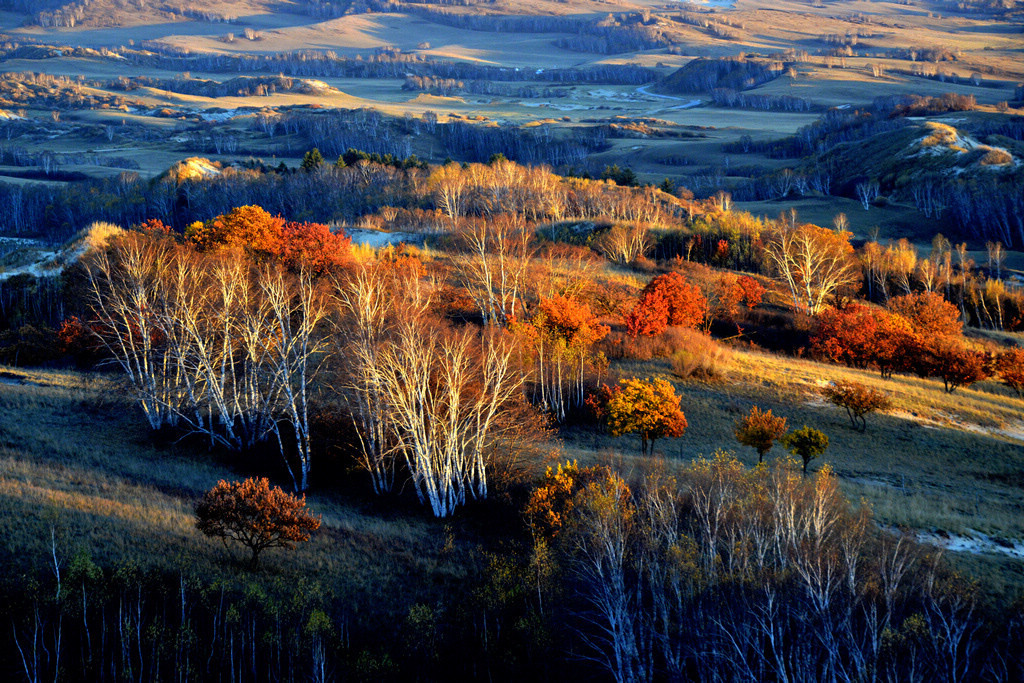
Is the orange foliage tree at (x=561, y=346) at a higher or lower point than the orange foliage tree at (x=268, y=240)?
lower

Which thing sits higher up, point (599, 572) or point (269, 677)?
point (599, 572)

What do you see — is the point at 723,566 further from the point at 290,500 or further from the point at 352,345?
the point at 352,345

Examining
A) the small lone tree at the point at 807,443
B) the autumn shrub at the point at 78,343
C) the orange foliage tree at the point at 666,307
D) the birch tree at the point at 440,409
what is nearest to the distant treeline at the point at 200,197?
the orange foliage tree at the point at 666,307

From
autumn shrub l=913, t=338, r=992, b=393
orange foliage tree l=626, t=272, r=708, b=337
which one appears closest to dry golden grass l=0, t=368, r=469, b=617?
orange foliage tree l=626, t=272, r=708, b=337

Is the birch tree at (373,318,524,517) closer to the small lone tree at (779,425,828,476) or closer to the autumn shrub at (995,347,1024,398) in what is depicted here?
the small lone tree at (779,425,828,476)

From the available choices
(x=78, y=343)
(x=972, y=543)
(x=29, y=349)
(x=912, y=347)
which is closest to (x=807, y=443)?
(x=972, y=543)

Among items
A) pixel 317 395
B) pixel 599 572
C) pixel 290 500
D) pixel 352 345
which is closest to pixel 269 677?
pixel 290 500

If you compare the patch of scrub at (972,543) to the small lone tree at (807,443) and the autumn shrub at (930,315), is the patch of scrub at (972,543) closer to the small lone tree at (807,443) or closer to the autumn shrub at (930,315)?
the small lone tree at (807,443)
